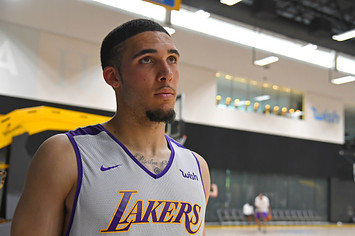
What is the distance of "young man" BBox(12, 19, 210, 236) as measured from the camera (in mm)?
1282

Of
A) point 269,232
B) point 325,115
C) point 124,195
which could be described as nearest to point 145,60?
point 124,195

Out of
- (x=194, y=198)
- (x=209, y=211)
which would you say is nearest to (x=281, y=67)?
(x=209, y=211)

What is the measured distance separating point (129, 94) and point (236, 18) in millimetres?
9887

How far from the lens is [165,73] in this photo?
4.83 ft

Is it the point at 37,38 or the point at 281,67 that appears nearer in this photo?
the point at 37,38

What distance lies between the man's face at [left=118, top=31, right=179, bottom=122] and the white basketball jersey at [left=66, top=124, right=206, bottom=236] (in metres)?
0.17

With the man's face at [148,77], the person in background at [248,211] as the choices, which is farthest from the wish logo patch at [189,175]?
the person in background at [248,211]

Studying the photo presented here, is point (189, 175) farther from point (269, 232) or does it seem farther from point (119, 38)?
point (269, 232)

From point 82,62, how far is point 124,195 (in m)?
14.6

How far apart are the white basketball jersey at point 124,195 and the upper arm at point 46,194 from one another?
4cm

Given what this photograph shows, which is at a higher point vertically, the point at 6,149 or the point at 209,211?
the point at 6,149

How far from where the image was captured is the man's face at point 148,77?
1.47 meters

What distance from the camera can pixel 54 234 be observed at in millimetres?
1290

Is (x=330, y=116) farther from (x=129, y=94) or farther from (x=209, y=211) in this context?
(x=129, y=94)
